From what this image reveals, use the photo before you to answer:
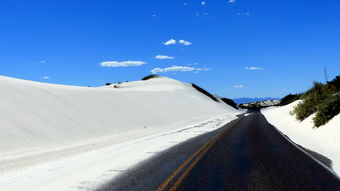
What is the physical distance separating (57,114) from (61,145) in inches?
298

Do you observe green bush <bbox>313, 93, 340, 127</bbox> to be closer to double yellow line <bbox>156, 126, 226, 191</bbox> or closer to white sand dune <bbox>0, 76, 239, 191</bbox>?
white sand dune <bbox>0, 76, 239, 191</bbox>

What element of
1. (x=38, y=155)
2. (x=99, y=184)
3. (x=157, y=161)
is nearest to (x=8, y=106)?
(x=38, y=155)

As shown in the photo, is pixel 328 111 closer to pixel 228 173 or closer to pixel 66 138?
pixel 66 138

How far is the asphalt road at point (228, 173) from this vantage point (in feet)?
28.8

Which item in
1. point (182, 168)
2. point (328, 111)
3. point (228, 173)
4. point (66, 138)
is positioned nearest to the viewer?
point (228, 173)

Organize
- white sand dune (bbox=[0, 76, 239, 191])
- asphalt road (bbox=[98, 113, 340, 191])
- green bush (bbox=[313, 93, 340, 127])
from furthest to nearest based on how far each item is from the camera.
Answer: green bush (bbox=[313, 93, 340, 127])
white sand dune (bbox=[0, 76, 239, 191])
asphalt road (bbox=[98, 113, 340, 191])

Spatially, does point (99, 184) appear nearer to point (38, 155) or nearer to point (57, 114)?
point (38, 155)

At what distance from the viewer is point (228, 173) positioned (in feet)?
34.2

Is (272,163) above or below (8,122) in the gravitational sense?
below

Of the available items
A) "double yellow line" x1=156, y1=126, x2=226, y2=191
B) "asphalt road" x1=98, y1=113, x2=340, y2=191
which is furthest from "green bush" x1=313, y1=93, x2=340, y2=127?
"double yellow line" x1=156, y1=126, x2=226, y2=191

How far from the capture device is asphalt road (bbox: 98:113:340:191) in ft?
28.8

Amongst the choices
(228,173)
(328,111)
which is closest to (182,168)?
(228,173)

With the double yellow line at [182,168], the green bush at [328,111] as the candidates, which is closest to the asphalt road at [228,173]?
the double yellow line at [182,168]

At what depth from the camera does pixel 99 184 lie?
9.22 metres
